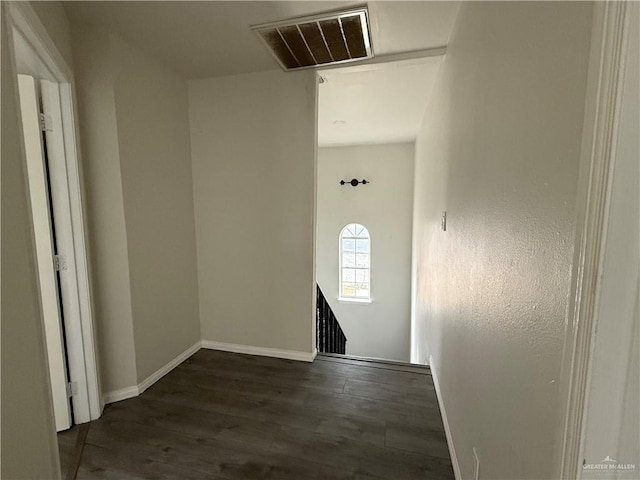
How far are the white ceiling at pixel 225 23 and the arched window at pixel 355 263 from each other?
381cm

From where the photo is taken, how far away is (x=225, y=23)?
183cm

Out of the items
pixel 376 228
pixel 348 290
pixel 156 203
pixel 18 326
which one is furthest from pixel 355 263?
pixel 18 326

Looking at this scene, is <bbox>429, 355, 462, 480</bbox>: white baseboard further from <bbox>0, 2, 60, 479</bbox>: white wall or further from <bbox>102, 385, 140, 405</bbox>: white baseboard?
<bbox>102, 385, 140, 405</bbox>: white baseboard

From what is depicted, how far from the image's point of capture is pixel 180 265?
261 cm

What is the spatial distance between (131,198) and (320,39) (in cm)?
168

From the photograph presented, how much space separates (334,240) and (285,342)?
10.9 feet

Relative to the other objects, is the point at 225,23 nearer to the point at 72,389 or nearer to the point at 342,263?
the point at 72,389

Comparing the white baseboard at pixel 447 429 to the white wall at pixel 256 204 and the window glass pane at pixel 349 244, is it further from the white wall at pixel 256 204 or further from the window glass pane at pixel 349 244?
the window glass pane at pixel 349 244

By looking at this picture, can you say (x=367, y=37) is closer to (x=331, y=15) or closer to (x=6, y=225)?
(x=331, y=15)

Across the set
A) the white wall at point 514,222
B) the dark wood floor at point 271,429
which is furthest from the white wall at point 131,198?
the white wall at point 514,222

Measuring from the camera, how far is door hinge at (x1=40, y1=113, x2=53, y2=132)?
1.66m

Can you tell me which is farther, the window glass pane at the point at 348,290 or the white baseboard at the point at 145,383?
the window glass pane at the point at 348,290

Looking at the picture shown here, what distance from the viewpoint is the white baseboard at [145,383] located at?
209cm

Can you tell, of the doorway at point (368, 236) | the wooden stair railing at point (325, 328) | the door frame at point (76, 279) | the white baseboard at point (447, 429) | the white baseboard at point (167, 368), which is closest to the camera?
the white baseboard at point (447, 429)
